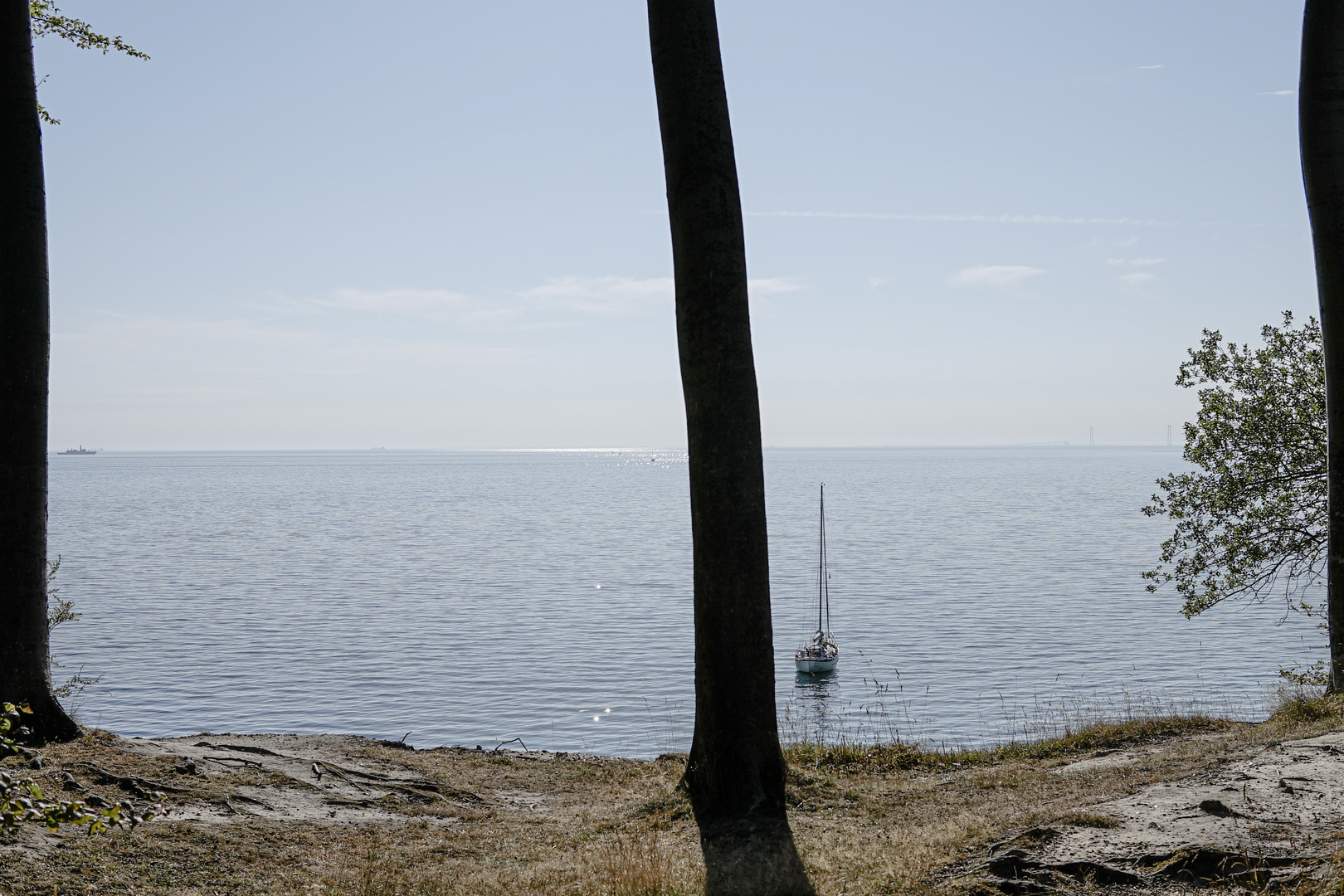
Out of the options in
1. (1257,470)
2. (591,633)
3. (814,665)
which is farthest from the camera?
(591,633)

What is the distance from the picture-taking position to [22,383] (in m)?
8.95

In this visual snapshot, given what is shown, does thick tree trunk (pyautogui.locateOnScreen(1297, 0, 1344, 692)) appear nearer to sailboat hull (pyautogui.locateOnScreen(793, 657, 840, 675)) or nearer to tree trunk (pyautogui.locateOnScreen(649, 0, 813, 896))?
tree trunk (pyautogui.locateOnScreen(649, 0, 813, 896))

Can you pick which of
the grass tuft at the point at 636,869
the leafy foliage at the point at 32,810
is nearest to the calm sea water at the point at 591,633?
the grass tuft at the point at 636,869

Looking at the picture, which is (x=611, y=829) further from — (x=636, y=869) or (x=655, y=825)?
(x=636, y=869)

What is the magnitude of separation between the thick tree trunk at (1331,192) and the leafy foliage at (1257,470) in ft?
13.2

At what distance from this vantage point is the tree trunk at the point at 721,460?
7918 millimetres

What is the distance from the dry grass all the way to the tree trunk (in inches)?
19.8

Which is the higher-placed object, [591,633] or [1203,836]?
[1203,836]

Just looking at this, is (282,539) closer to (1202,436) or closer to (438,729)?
(438,729)

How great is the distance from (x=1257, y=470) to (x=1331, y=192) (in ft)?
19.3

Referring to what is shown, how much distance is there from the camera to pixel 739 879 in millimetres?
6188

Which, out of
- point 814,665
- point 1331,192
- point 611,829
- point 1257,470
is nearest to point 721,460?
point 611,829

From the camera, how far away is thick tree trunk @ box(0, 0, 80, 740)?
8.64 meters

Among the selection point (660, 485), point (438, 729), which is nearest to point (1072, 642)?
point (438, 729)
